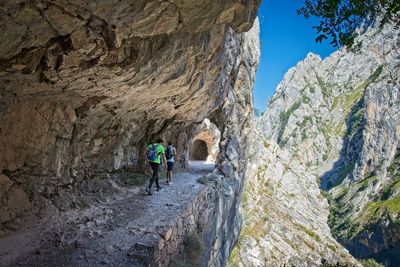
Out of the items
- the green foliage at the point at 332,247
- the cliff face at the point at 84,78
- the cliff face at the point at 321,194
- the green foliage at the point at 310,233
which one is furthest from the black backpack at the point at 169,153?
the green foliage at the point at 332,247

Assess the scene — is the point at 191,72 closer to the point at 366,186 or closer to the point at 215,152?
the point at 215,152

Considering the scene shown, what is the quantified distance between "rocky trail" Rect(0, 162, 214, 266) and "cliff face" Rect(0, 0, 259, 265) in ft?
2.35

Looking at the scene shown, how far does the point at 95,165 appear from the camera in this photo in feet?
46.8

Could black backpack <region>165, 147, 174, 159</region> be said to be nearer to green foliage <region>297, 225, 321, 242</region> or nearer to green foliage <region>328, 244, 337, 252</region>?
green foliage <region>297, 225, 321, 242</region>

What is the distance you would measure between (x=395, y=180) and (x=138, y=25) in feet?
493

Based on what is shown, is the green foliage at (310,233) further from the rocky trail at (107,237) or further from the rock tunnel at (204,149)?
the rocky trail at (107,237)

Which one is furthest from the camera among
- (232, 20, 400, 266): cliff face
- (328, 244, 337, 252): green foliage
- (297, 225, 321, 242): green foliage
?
(297, 225, 321, 242): green foliage

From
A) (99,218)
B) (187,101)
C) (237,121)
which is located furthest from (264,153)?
(99,218)

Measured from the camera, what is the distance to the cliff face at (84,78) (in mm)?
6934

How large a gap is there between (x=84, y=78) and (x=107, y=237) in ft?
15.2

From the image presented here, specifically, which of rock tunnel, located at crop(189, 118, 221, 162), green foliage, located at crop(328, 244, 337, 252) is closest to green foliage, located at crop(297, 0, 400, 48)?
rock tunnel, located at crop(189, 118, 221, 162)

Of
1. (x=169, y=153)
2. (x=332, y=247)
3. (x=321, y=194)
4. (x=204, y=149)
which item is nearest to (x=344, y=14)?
(x=169, y=153)

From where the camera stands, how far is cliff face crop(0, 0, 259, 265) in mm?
6934

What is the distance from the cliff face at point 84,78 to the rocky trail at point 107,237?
28.1 inches
